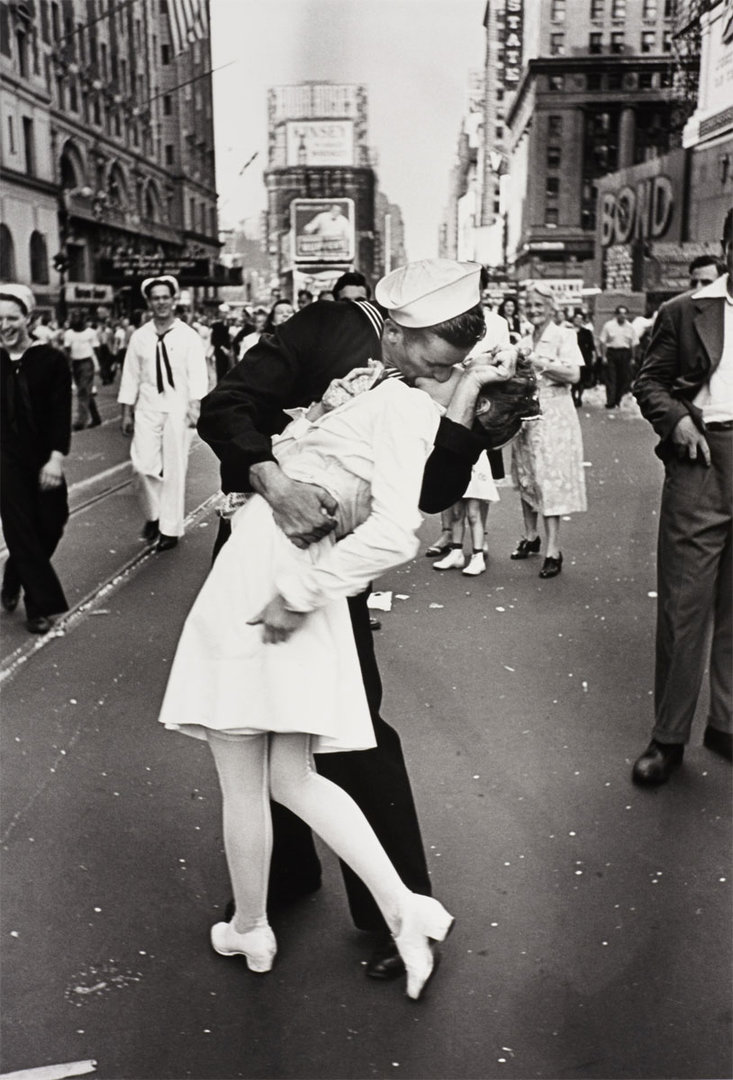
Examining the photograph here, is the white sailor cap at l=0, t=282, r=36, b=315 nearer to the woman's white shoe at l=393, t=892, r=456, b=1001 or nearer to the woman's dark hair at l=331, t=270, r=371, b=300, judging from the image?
the woman's dark hair at l=331, t=270, r=371, b=300

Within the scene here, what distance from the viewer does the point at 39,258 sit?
47312 mm

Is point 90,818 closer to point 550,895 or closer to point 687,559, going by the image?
point 550,895

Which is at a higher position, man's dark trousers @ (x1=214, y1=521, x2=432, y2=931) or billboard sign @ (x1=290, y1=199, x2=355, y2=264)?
billboard sign @ (x1=290, y1=199, x2=355, y2=264)

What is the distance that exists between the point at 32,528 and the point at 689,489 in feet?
12.5

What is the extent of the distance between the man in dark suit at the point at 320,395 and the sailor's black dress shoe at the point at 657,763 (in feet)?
4.70

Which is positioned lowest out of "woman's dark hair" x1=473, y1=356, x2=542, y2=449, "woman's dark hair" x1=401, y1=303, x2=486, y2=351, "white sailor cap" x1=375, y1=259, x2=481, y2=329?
"woman's dark hair" x1=473, y1=356, x2=542, y2=449

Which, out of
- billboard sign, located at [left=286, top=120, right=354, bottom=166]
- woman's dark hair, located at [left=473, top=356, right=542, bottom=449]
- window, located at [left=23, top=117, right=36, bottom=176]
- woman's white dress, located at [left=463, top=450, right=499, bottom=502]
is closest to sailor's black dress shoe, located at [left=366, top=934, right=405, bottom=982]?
woman's dark hair, located at [left=473, top=356, right=542, bottom=449]

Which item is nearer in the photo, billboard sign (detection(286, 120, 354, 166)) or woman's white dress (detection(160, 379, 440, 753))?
woman's white dress (detection(160, 379, 440, 753))

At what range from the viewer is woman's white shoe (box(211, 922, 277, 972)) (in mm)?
2971

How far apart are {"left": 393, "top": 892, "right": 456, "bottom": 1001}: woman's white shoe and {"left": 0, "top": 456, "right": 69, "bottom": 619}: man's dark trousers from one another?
4.07 meters

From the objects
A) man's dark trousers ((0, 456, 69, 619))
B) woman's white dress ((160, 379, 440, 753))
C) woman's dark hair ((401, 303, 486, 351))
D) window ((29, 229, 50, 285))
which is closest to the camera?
woman's white dress ((160, 379, 440, 753))

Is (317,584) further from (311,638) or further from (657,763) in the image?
(657,763)

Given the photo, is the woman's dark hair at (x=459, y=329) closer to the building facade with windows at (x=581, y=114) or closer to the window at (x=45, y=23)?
the window at (x=45, y=23)

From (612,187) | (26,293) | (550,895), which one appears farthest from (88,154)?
(550,895)
